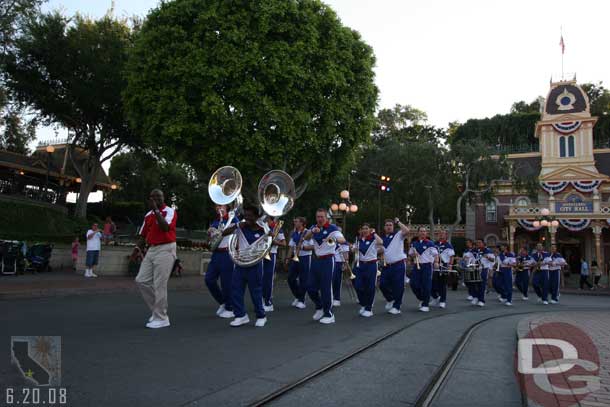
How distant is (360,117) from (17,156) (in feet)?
80.4

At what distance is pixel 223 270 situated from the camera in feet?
29.0

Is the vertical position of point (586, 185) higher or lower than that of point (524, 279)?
higher

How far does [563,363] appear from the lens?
5742 mm

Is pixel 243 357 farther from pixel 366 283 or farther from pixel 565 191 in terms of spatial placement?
pixel 565 191

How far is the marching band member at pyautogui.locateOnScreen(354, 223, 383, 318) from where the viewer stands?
33.7ft

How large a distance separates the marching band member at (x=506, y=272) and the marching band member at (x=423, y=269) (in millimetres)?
4454

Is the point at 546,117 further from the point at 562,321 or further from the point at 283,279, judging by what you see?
the point at 562,321

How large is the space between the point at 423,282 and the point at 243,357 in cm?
762

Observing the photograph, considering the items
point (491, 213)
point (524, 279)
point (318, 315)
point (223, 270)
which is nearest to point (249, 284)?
point (223, 270)

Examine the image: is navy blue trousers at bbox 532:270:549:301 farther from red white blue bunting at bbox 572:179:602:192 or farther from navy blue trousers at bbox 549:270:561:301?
red white blue bunting at bbox 572:179:602:192

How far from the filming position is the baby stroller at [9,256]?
611 inches

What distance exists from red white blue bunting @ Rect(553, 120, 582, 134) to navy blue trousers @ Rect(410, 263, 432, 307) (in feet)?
118

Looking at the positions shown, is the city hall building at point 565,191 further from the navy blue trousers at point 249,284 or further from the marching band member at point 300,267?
the navy blue trousers at point 249,284

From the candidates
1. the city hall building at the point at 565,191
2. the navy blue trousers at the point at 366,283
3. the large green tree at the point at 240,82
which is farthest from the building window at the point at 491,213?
the navy blue trousers at the point at 366,283
